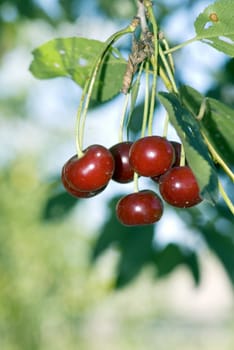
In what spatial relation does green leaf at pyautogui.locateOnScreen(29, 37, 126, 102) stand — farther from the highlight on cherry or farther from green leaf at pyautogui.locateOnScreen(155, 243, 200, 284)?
green leaf at pyautogui.locateOnScreen(155, 243, 200, 284)

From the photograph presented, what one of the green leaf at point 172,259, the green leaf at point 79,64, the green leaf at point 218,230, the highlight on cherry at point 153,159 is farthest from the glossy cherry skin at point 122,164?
the green leaf at point 172,259

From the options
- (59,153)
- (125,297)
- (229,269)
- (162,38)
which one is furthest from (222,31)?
(125,297)

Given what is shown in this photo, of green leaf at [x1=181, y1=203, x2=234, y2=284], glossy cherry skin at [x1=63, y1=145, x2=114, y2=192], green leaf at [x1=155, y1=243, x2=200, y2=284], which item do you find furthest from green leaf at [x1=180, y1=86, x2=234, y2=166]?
green leaf at [x1=155, y1=243, x2=200, y2=284]

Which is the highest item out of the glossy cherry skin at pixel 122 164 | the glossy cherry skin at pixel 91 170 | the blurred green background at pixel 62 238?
the glossy cherry skin at pixel 91 170

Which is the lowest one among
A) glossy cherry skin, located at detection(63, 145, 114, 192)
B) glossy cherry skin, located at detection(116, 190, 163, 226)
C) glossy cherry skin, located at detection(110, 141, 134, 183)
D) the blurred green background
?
the blurred green background

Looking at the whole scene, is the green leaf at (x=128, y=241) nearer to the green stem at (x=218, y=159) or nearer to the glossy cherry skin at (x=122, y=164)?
the glossy cherry skin at (x=122, y=164)

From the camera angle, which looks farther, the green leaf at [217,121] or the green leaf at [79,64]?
the green leaf at [79,64]
